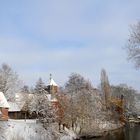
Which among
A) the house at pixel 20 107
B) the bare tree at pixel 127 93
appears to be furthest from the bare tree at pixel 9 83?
the bare tree at pixel 127 93

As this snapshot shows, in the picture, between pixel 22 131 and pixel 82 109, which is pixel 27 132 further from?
pixel 82 109

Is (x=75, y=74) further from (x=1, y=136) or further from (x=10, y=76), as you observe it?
(x=1, y=136)

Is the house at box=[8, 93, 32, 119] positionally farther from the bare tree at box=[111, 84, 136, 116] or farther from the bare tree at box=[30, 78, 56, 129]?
the bare tree at box=[111, 84, 136, 116]

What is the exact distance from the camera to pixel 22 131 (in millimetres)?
46469

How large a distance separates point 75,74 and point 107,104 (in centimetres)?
2852

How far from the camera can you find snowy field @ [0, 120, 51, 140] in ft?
139

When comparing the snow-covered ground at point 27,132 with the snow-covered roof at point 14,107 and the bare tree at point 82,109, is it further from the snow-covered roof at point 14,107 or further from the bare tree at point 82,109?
the snow-covered roof at point 14,107

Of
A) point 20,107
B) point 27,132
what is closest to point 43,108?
point 27,132

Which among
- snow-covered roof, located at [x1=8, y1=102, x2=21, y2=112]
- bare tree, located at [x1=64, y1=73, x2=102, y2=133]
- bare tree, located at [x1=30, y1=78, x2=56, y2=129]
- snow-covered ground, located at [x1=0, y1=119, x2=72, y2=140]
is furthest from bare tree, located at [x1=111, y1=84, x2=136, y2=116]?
snow-covered ground, located at [x1=0, y1=119, x2=72, y2=140]

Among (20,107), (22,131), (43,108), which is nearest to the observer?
(22,131)

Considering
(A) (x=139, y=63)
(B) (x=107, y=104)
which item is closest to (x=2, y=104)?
(B) (x=107, y=104)

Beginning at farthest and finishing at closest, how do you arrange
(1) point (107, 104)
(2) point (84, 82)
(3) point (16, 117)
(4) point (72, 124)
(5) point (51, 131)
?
(2) point (84, 82) → (1) point (107, 104) → (3) point (16, 117) → (4) point (72, 124) → (5) point (51, 131)

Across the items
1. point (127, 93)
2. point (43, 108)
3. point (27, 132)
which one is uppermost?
point (127, 93)

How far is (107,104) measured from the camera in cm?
8181
